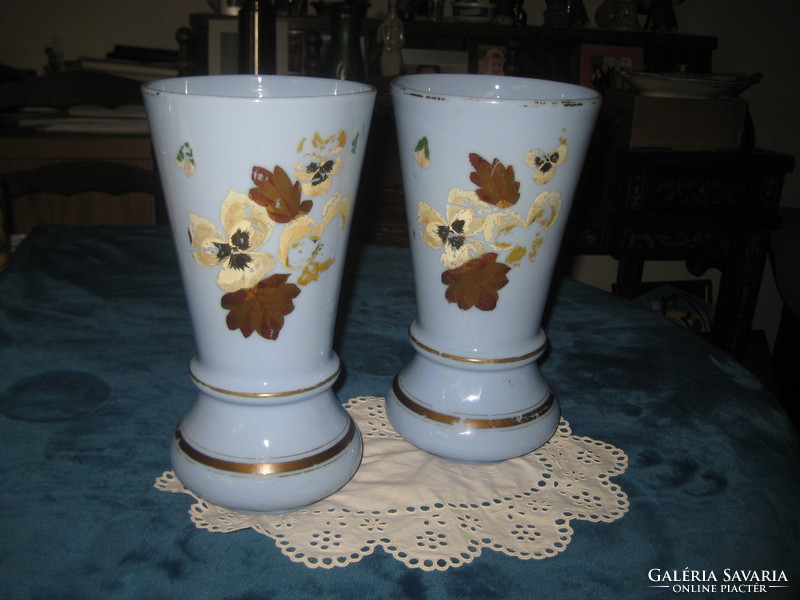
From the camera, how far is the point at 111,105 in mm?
1929

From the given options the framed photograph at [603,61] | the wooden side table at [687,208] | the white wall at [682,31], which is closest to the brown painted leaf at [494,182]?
the wooden side table at [687,208]

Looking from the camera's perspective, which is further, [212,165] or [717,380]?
[717,380]

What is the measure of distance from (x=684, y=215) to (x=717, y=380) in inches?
47.4

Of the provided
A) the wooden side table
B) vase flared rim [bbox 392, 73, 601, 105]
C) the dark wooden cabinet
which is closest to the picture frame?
the dark wooden cabinet

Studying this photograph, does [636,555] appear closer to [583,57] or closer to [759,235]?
[759,235]

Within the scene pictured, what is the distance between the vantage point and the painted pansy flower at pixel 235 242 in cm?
42

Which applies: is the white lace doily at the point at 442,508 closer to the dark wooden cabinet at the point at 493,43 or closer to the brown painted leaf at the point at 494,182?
the brown painted leaf at the point at 494,182

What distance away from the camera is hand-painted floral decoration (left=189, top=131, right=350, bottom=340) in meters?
0.42

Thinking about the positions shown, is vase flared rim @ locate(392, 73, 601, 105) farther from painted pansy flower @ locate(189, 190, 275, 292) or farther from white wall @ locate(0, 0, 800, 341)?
white wall @ locate(0, 0, 800, 341)

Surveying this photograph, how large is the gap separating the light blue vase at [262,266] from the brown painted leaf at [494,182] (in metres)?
0.08

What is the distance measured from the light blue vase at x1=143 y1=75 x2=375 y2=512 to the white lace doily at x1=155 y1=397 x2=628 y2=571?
18 mm

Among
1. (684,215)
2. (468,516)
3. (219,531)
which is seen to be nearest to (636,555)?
(468,516)

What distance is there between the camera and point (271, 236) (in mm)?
433

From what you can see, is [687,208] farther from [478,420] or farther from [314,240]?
[314,240]
